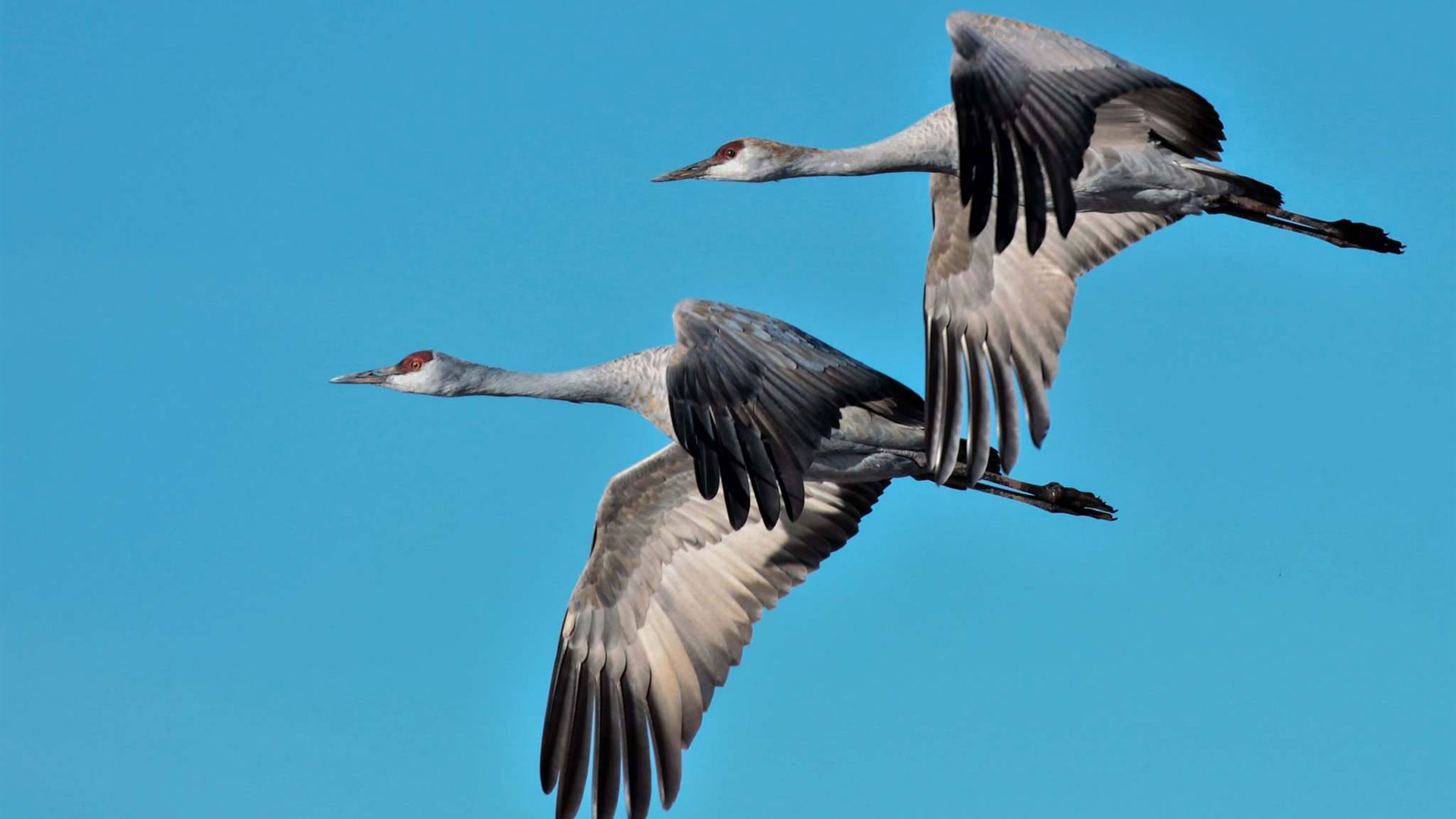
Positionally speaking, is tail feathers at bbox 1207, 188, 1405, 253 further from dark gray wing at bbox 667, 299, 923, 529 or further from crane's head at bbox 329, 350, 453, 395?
crane's head at bbox 329, 350, 453, 395

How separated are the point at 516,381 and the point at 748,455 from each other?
113 inches

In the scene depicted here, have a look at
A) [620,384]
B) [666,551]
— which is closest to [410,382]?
[620,384]

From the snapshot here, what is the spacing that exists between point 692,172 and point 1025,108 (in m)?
3.50

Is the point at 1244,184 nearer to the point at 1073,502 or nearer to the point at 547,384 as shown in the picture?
the point at 1073,502

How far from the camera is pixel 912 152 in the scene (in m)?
16.3

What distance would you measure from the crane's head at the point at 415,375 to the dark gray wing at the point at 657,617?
1.45 m

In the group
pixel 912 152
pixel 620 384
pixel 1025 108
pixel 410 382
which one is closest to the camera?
pixel 1025 108

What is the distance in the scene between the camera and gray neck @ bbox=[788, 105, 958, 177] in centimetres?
1622

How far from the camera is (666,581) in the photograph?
16984 millimetres

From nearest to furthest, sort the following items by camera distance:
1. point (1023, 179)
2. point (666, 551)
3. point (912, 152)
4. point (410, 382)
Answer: point (1023, 179), point (912, 152), point (666, 551), point (410, 382)

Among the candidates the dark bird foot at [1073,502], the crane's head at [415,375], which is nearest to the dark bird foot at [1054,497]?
the dark bird foot at [1073,502]

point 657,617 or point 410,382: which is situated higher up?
point 410,382

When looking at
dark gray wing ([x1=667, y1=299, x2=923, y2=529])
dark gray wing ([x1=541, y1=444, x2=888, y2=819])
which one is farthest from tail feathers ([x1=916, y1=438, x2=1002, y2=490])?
dark gray wing ([x1=541, y1=444, x2=888, y2=819])

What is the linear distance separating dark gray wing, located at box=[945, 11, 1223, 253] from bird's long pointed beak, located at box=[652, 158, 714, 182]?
2784mm
